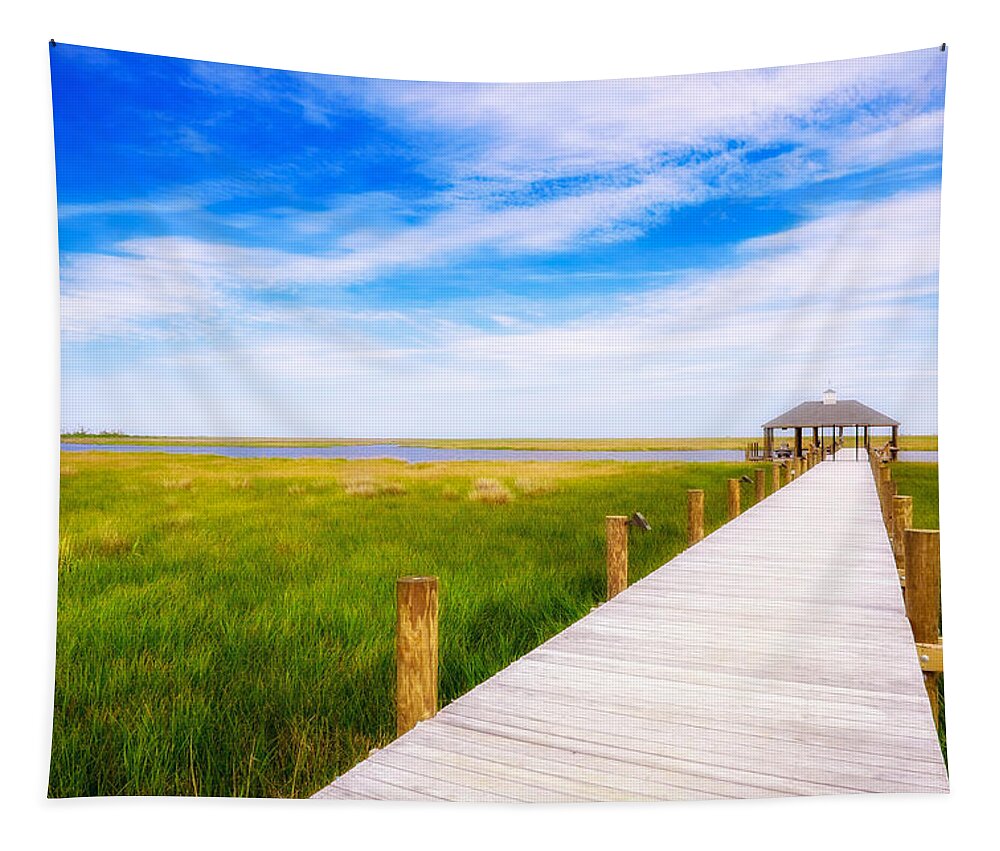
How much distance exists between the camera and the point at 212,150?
3.28m

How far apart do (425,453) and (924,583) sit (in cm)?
206

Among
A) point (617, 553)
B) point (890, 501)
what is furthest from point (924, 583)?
point (890, 501)

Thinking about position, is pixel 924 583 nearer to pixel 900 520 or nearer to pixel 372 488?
pixel 900 520

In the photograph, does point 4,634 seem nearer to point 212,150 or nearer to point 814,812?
point 212,150

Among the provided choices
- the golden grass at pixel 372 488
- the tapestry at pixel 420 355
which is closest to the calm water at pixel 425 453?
the tapestry at pixel 420 355

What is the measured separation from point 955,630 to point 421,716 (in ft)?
7.34

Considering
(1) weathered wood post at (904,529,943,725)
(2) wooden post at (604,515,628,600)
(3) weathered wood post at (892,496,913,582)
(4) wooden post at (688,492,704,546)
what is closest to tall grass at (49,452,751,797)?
(4) wooden post at (688,492,704,546)

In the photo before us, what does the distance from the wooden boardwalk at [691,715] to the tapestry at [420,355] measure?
0.03m

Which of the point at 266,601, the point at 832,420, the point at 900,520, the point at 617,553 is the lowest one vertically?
the point at 266,601

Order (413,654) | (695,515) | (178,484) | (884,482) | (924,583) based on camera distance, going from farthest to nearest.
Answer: (695,515) < (884,482) < (178,484) < (924,583) < (413,654)

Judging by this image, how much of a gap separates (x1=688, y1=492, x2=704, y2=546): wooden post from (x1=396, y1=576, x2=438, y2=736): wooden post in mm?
2460

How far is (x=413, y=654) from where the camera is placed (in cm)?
248

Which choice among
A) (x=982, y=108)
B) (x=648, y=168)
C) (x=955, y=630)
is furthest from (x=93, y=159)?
(x=955, y=630)

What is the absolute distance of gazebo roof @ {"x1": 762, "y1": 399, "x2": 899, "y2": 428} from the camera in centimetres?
336
